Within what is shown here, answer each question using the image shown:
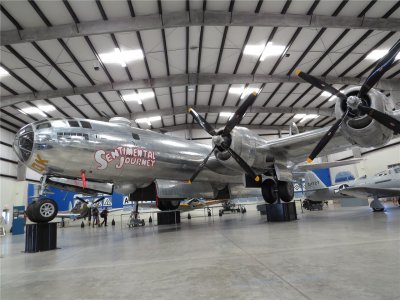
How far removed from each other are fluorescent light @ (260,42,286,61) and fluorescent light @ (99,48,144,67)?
8289mm

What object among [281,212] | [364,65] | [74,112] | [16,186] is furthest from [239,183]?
[16,186]

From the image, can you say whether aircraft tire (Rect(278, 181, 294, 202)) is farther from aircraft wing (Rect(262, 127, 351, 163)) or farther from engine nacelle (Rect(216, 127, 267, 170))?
engine nacelle (Rect(216, 127, 267, 170))

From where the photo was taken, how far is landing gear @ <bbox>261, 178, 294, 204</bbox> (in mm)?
11820

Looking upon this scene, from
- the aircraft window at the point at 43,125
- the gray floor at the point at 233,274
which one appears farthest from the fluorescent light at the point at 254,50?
the gray floor at the point at 233,274

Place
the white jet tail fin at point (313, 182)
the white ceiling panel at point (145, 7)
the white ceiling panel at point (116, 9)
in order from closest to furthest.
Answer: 1. the white ceiling panel at point (116, 9)
2. the white ceiling panel at point (145, 7)
3. the white jet tail fin at point (313, 182)

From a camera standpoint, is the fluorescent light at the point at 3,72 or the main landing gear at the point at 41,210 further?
the fluorescent light at the point at 3,72

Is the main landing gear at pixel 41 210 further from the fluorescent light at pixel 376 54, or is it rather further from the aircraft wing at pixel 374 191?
the fluorescent light at pixel 376 54

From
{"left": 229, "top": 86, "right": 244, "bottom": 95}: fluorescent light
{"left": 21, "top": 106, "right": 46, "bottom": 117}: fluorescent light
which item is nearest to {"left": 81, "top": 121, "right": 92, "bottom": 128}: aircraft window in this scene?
{"left": 229, "top": 86, "right": 244, "bottom": 95}: fluorescent light

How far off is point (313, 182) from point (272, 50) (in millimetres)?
9412

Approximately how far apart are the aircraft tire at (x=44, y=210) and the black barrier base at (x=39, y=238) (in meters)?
0.17

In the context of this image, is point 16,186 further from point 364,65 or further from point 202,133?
point 364,65

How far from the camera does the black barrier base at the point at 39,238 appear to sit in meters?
7.90

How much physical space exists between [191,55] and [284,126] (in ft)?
70.3

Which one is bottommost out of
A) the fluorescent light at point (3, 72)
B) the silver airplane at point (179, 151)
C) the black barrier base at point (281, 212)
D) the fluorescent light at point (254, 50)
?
the black barrier base at point (281, 212)
